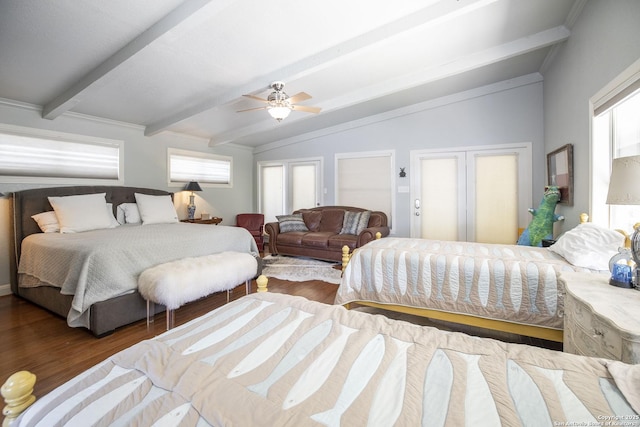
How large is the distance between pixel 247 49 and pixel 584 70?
326 cm

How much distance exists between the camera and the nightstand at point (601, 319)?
1.03 meters

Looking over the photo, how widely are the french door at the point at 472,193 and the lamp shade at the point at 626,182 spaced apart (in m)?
3.46

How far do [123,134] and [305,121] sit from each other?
2.97 m

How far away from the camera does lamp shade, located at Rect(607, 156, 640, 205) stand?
52.5 inches

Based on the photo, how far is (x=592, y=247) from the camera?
6.59ft

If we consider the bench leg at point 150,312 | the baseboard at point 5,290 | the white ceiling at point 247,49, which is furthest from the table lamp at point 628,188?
the baseboard at point 5,290

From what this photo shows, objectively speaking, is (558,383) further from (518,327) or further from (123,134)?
(123,134)

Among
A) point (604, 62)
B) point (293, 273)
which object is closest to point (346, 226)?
point (293, 273)

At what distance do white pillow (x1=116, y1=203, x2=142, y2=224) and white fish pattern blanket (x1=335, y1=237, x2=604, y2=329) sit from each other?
329 centimetres

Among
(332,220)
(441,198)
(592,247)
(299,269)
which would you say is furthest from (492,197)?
(299,269)

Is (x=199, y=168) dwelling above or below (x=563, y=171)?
above

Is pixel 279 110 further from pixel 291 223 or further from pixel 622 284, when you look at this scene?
pixel 622 284

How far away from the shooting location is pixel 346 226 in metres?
5.20

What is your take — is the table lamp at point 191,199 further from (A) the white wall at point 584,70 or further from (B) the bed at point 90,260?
(A) the white wall at point 584,70
